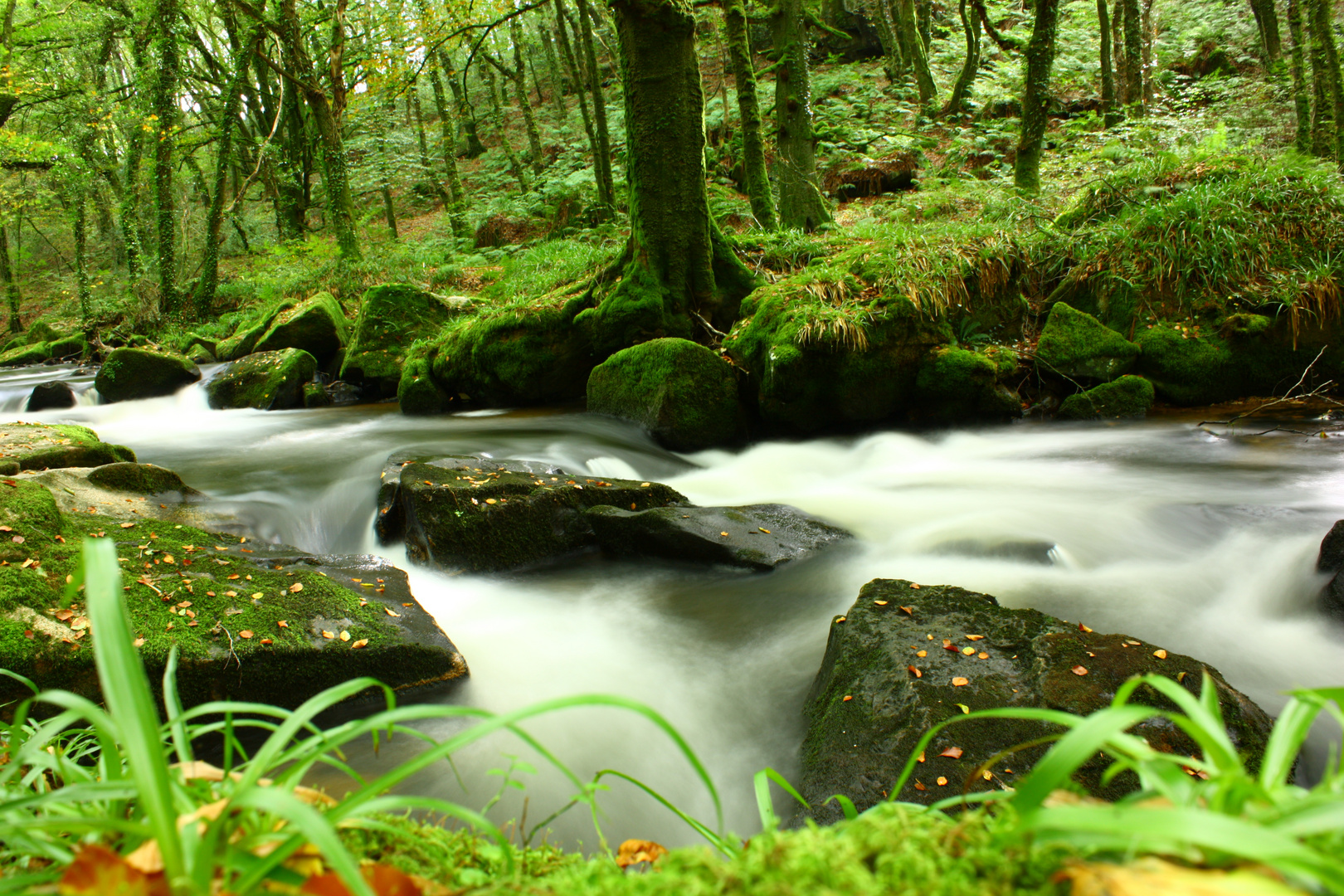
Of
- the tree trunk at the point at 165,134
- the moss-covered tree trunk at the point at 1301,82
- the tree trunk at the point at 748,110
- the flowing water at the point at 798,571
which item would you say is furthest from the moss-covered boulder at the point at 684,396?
the tree trunk at the point at 165,134

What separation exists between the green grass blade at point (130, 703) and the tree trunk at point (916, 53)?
70.8 feet

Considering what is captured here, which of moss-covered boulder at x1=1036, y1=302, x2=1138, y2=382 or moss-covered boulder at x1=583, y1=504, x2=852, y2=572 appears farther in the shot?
moss-covered boulder at x1=1036, y1=302, x2=1138, y2=382

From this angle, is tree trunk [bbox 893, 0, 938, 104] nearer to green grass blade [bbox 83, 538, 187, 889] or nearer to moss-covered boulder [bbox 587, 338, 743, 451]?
moss-covered boulder [bbox 587, 338, 743, 451]

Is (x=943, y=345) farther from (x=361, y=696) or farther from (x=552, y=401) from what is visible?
(x=361, y=696)

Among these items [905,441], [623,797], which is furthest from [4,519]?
[905,441]

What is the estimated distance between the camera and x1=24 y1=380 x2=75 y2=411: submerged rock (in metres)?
9.98

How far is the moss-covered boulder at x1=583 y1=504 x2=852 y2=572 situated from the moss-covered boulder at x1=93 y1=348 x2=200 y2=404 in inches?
376

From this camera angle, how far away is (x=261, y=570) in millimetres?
3324

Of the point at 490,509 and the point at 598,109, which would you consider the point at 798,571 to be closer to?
the point at 490,509

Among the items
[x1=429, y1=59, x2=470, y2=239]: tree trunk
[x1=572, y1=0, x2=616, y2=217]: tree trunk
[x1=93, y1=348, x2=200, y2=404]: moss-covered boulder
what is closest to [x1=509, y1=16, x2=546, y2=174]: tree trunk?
[x1=429, y1=59, x2=470, y2=239]: tree trunk

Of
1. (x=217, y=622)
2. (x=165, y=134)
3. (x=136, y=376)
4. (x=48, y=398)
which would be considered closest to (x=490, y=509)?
(x=217, y=622)

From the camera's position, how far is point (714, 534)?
446 cm

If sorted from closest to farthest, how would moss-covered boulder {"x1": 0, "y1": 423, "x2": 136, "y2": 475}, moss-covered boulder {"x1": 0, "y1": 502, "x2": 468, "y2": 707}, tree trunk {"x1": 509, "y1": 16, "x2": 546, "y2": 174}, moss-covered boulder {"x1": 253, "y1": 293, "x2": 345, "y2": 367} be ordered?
moss-covered boulder {"x1": 0, "y1": 502, "x2": 468, "y2": 707} → moss-covered boulder {"x1": 0, "y1": 423, "x2": 136, "y2": 475} → moss-covered boulder {"x1": 253, "y1": 293, "x2": 345, "y2": 367} → tree trunk {"x1": 509, "y1": 16, "x2": 546, "y2": 174}

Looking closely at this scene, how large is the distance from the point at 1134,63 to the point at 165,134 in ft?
70.6
